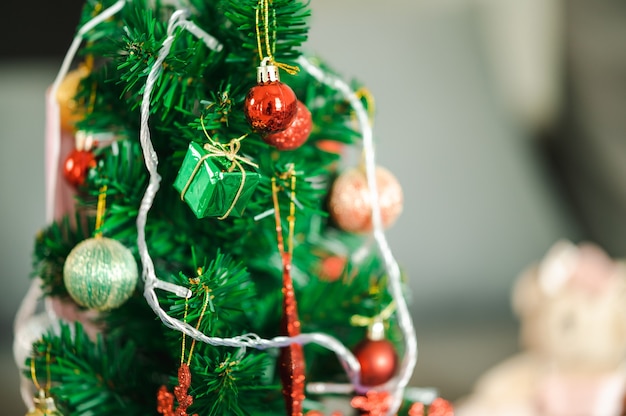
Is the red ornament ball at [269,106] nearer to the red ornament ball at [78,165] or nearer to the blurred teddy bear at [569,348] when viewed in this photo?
the red ornament ball at [78,165]

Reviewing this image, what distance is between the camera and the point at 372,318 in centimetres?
59

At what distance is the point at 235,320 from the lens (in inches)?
19.9

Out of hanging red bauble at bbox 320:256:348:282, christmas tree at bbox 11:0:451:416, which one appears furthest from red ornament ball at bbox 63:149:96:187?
hanging red bauble at bbox 320:256:348:282

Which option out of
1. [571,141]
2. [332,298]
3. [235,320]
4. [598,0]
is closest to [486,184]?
[571,141]

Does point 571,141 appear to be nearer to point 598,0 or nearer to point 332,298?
point 598,0

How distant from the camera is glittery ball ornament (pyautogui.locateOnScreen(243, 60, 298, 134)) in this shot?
43cm

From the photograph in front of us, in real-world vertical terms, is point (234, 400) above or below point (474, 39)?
below

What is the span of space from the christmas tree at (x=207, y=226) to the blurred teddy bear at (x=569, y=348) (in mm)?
255

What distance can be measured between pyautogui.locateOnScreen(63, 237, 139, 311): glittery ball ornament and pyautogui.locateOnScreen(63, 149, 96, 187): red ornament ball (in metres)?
0.07

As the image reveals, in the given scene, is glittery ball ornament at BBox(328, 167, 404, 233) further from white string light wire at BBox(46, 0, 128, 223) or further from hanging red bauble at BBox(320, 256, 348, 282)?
white string light wire at BBox(46, 0, 128, 223)

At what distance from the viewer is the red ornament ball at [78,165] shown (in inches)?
21.0

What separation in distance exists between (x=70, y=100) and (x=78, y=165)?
72 millimetres

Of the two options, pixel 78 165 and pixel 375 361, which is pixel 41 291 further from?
pixel 375 361

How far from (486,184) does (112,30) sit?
0.78 meters
